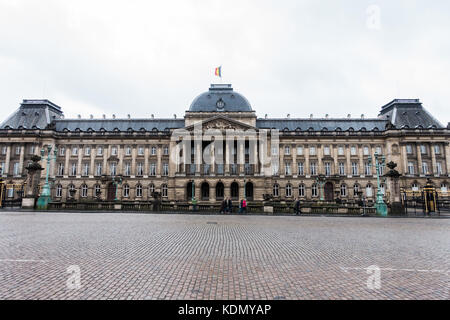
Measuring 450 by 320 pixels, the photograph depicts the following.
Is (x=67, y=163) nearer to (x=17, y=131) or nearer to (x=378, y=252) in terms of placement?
(x=17, y=131)

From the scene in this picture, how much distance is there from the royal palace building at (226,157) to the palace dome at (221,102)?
203 millimetres

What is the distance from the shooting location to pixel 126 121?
A: 56656mm

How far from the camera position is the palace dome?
5100 cm

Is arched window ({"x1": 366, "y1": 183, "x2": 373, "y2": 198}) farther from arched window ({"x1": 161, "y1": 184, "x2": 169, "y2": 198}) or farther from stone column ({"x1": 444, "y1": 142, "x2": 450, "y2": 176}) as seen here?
arched window ({"x1": 161, "y1": 184, "x2": 169, "y2": 198})

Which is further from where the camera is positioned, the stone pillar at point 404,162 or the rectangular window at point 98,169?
the rectangular window at point 98,169

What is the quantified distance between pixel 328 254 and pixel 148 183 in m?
47.3

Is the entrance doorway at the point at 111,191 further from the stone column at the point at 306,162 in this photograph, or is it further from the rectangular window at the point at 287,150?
the stone column at the point at 306,162

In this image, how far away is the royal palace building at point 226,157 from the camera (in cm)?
4862

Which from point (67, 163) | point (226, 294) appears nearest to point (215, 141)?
point (67, 163)

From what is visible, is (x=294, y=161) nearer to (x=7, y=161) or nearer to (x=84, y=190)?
(x=84, y=190)

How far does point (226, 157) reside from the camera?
4916cm

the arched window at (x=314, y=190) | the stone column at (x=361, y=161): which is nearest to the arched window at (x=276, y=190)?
the arched window at (x=314, y=190)

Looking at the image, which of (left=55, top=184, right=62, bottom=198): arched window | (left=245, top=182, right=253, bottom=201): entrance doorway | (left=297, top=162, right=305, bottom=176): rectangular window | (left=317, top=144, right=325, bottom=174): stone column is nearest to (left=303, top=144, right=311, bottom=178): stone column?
(left=297, top=162, right=305, bottom=176): rectangular window
